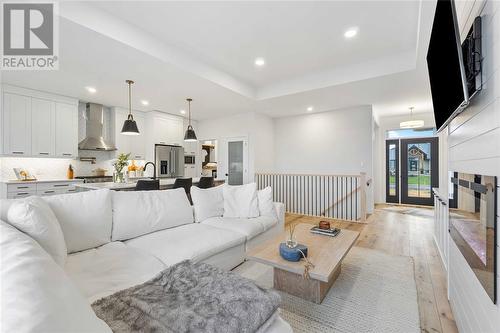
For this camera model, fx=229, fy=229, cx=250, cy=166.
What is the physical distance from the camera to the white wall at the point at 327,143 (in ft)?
17.7

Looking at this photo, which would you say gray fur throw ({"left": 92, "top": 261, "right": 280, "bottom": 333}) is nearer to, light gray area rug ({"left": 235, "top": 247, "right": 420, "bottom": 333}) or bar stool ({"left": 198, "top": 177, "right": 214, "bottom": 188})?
light gray area rug ({"left": 235, "top": 247, "right": 420, "bottom": 333})

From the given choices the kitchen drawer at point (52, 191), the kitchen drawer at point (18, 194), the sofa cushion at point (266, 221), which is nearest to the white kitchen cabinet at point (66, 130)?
the kitchen drawer at point (52, 191)

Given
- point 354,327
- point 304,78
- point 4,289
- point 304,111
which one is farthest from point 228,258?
point 304,111

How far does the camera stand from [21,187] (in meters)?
3.97

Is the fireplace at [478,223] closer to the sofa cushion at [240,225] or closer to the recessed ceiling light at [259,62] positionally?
the sofa cushion at [240,225]

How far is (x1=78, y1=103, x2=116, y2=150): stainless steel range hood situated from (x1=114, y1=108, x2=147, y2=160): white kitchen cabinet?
0.31 m

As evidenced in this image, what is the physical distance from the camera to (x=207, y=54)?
11.3 feet

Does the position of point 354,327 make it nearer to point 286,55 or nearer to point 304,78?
point 286,55

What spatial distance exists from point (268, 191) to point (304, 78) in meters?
2.31

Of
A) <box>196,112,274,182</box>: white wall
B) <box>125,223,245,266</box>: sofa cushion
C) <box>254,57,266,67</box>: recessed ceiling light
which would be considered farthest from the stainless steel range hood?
<box>254,57,266,67</box>: recessed ceiling light

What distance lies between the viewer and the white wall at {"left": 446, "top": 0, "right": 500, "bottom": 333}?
103 centimetres

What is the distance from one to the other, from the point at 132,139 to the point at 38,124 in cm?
181

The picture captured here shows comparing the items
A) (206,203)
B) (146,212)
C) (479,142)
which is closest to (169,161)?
(206,203)

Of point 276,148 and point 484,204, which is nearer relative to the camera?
point 484,204
